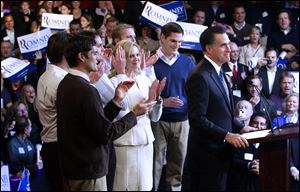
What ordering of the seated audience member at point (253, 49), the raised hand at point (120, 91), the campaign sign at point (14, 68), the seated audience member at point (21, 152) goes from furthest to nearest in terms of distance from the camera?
the seated audience member at point (253, 49) < the campaign sign at point (14, 68) < the seated audience member at point (21, 152) < the raised hand at point (120, 91)

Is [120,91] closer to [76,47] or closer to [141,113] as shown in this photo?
[141,113]

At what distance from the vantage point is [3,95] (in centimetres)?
577

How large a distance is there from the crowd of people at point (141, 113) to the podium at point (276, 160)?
12 centimetres

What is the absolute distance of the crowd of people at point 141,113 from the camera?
7.78 feet

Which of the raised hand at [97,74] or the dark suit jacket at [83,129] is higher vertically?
the raised hand at [97,74]

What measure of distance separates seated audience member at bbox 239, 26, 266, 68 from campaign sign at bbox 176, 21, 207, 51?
30.6 inches

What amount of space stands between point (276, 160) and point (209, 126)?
0.59 m

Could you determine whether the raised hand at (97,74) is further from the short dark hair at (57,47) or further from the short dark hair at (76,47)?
the short dark hair at (76,47)

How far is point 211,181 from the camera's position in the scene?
9.25 ft

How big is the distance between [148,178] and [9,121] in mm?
2198

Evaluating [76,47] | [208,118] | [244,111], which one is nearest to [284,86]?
[244,111]

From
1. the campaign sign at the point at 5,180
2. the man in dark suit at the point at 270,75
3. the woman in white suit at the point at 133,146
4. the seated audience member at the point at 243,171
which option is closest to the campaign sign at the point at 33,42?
the campaign sign at the point at 5,180

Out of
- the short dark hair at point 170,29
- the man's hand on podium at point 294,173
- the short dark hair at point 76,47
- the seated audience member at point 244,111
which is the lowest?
the man's hand on podium at point 294,173

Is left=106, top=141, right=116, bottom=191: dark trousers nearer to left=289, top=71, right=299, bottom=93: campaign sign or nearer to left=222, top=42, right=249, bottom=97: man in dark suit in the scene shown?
left=222, top=42, right=249, bottom=97: man in dark suit
